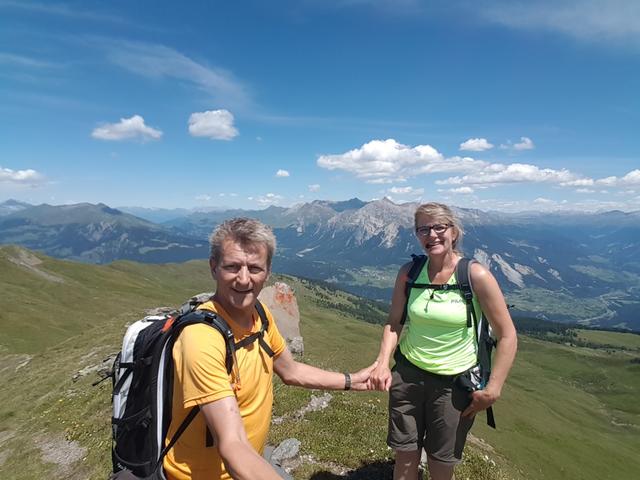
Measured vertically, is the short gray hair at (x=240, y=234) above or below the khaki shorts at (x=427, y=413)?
above

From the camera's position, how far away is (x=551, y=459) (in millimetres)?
60906

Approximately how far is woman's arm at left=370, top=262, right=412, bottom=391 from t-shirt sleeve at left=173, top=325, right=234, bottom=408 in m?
4.24

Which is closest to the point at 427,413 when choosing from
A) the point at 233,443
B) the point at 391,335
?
the point at 391,335

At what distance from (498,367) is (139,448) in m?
5.92

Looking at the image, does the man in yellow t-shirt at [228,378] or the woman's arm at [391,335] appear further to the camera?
the woman's arm at [391,335]

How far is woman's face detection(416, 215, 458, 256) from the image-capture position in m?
7.59

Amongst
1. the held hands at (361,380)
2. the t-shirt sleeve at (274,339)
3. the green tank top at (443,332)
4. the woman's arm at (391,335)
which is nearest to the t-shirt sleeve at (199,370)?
the t-shirt sleeve at (274,339)

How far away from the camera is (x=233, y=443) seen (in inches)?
170

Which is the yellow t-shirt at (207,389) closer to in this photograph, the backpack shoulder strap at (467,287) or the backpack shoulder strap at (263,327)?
the backpack shoulder strap at (263,327)

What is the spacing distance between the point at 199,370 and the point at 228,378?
1.16 ft

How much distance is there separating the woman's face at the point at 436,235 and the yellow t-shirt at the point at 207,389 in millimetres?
3691

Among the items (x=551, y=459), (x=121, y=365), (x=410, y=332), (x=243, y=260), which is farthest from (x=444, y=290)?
(x=551, y=459)

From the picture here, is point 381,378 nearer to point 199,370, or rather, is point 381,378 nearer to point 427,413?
point 427,413

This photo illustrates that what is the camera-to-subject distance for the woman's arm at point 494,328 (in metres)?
7.10
